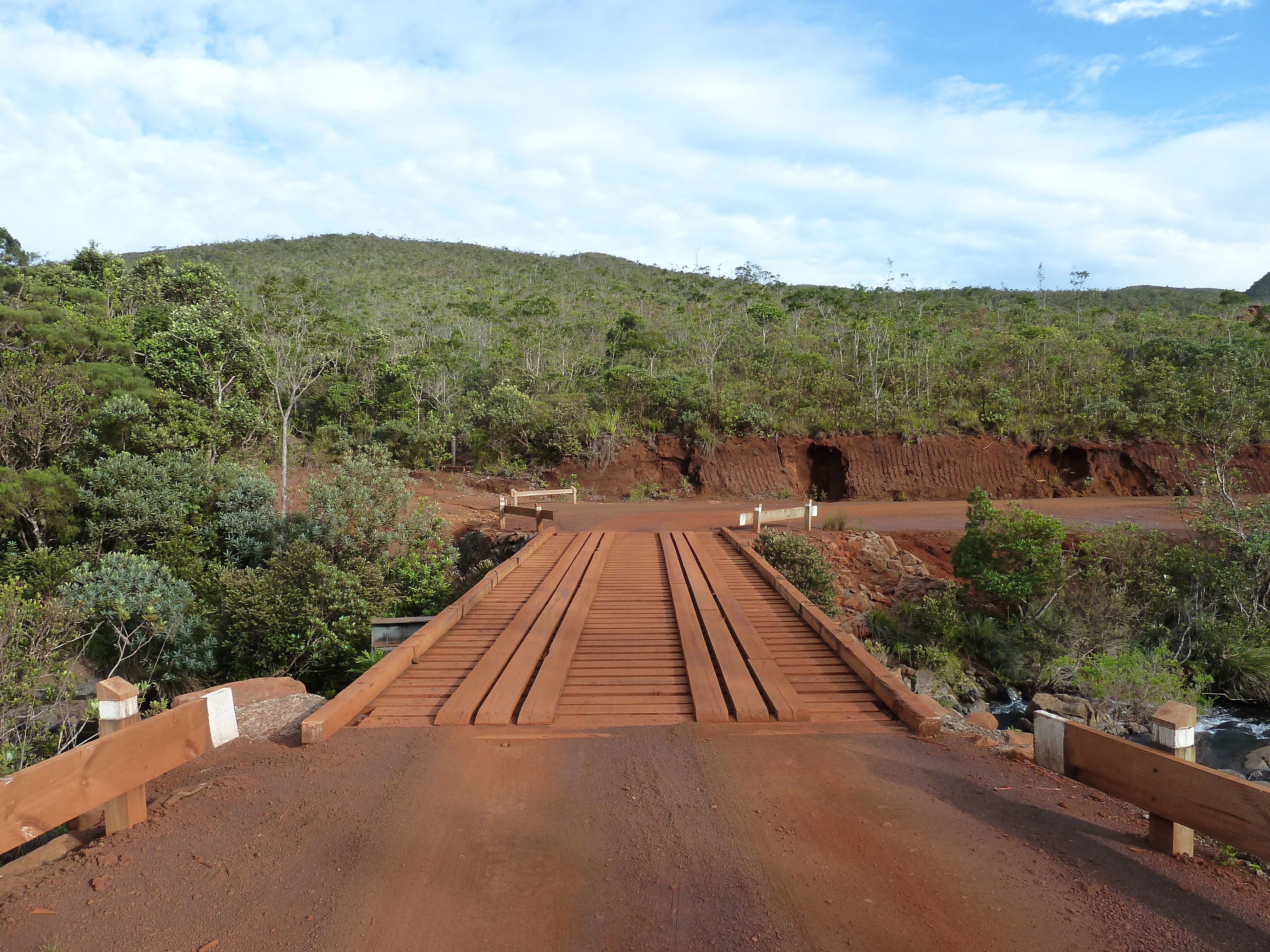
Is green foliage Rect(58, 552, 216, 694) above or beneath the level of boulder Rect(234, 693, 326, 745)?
beneath

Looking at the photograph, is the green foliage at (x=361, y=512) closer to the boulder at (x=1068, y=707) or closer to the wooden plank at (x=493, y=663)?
the wooden plank at (x=493, y=663)

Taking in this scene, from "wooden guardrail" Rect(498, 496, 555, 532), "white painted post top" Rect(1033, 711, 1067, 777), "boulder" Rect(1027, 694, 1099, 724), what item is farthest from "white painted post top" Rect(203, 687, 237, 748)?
"boulder" Rect(1027, 694, 1099, 724)

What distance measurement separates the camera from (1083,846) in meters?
3.16

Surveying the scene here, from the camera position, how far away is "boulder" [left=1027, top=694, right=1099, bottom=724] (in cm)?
973

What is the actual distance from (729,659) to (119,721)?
410 centimetres

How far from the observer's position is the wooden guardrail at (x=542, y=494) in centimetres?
1720

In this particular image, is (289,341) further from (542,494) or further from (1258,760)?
(1258,760)

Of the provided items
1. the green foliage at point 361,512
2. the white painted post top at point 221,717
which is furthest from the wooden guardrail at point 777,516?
the white painted post top at point 221,717

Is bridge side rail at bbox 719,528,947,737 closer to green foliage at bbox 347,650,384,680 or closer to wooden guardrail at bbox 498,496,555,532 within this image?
green foliage at bbox 347,650,384,680

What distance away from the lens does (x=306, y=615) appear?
33.0 ft

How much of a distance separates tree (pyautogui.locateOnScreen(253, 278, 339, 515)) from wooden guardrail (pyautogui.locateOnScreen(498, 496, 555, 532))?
5522 mm

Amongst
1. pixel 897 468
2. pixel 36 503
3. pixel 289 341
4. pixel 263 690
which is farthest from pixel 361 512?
pixel 897 468

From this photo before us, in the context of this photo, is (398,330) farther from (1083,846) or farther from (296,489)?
(1083,846)

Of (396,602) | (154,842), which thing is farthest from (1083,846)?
(396,602)
